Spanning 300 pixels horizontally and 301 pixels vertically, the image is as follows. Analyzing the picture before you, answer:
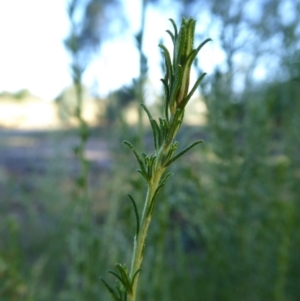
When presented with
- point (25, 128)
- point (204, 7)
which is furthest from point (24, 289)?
point (25, 128)

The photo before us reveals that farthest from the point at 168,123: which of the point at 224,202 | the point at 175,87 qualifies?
the point at 224,202

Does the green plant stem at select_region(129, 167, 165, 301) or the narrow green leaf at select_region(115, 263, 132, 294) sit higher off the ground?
the green plant stem at select_region(129, 167, 165, 301)

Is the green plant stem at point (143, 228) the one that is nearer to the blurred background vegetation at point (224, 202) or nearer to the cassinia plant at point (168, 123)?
the cassinia plant at point (168, 123)

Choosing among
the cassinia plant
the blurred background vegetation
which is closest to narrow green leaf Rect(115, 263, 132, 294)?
the cassinia plant

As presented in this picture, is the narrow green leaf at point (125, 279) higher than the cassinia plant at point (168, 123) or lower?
lower

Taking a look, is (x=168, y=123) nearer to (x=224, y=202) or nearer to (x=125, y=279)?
(x=125, y=279)

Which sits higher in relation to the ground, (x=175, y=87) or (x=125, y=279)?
(x=175, y=87)

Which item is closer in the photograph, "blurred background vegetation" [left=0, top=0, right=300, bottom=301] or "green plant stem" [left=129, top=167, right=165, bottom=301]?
"green plant stem" [left=129, top=167, right=165, bottom=301]

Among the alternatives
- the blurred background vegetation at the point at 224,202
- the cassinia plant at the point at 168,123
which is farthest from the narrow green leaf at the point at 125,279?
the blurred background vegetation at the point at 224,202

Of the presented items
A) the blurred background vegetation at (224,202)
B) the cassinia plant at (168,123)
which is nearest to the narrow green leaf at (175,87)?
the cassinia plant at (168,123)

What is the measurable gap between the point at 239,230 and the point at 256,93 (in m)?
0.80

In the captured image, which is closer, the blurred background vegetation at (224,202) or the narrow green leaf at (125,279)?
the narrow green leaf at (125,279)

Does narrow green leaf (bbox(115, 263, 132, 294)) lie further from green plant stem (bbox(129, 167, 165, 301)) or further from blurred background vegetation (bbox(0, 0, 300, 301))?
blurred background vegetation (bbox(0, 0, 300, 301))

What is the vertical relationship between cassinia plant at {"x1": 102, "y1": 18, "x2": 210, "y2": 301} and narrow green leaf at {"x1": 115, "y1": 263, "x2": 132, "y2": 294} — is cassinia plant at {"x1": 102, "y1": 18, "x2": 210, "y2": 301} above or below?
above
